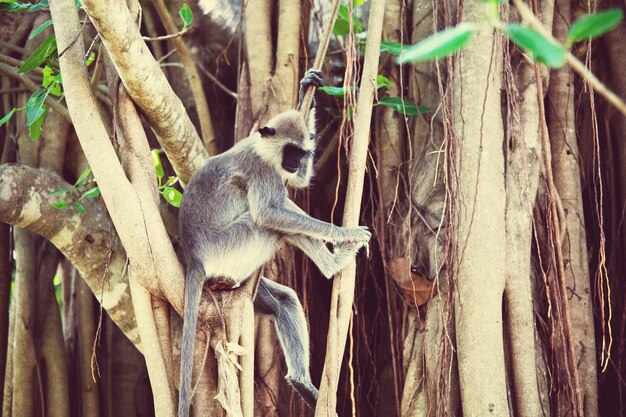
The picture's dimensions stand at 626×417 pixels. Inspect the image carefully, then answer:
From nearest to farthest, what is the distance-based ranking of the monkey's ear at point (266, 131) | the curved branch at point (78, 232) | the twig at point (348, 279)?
the twig at point (348, 279) < the monkey's ear at point (266, 131) < the curved branch at point (78, 232)

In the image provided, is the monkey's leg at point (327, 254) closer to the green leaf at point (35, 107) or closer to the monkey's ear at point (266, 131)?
the monkey's ear at point (266, 131)

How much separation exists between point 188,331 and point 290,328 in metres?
0.84

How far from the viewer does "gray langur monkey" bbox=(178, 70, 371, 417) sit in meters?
3.53

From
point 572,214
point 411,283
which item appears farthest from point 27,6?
point 572,214

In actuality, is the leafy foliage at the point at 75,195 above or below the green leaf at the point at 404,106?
below

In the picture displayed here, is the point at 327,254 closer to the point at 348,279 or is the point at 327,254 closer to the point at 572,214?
the point at 348,279

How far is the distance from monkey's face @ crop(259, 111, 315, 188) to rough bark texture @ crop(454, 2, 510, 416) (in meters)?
0.75

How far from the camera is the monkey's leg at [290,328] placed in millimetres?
3773

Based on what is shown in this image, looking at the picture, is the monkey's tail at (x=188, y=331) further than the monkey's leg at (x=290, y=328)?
No

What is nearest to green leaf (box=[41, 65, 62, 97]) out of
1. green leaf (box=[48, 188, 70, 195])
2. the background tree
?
the background tree

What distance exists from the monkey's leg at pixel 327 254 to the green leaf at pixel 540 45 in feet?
8.19

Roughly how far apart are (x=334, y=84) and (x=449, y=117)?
1439 mm

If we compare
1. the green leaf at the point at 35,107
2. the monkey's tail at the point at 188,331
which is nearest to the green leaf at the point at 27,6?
the green leaf at the point at 35,107

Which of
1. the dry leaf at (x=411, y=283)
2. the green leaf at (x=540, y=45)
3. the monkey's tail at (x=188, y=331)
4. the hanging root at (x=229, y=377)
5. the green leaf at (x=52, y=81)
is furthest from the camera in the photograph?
the dry leaf at (x=411, y=283)
